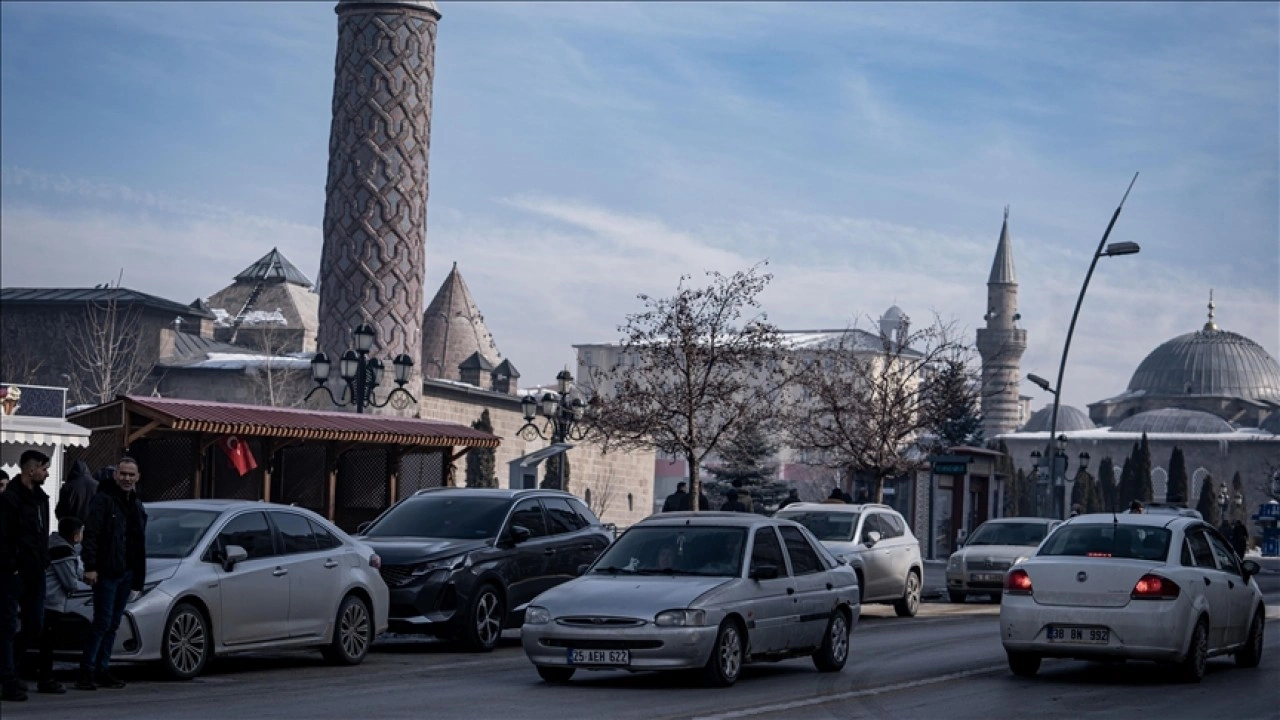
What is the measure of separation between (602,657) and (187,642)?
11.1ft

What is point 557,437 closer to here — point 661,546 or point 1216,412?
point 661,546

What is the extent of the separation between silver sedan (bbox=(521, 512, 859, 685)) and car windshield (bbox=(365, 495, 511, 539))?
366cm

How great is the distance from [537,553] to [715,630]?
533 centimetres

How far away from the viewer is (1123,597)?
45.3 ft

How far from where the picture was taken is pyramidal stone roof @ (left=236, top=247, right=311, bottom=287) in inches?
4011

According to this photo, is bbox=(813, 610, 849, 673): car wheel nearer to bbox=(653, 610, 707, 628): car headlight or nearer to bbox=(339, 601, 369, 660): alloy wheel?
bbox=(653, 610, 707, 628): car headlight

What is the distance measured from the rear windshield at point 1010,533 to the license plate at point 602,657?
17570 millimetres

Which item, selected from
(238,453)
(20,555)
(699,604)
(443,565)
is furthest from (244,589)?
(238,453)

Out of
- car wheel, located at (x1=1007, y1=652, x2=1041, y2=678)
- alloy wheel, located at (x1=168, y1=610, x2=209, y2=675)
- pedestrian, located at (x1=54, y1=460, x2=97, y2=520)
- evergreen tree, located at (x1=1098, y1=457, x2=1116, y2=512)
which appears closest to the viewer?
alloy wheel, located at (x1=168, y1=610, x2=209, y2=675)

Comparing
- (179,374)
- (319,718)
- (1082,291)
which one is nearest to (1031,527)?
(1082,291)

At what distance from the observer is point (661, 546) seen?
1423 centimetres

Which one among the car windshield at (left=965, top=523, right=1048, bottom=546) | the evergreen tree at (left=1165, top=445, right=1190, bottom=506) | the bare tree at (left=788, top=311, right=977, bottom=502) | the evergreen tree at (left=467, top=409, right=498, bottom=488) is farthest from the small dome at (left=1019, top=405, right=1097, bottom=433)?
the car windshield at (left=965, top=523, right=1048, bottom=546)

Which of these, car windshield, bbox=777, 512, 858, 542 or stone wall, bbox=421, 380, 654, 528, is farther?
stone wall, bbox=421, 380, 654, 528

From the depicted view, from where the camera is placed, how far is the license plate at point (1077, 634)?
13.8 m
